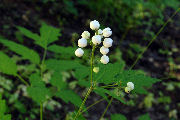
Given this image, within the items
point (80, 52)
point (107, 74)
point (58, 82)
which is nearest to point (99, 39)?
point (80, 52)

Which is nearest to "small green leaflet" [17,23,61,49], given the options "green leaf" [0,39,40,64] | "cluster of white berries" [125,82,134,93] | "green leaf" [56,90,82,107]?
"green leaf" [0,39,40,64]

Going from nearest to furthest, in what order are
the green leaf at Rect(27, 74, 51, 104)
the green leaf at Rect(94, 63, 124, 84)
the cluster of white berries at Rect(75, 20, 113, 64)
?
the cluster of white berries at Rect(75, 20, 113, 64) < the green leaf at Rect(94, 63, 124, 84) < the green leaf at Rect(27, 74, 51, 104)

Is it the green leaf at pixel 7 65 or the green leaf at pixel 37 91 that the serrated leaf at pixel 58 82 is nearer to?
the green leaf at pixel 37 91

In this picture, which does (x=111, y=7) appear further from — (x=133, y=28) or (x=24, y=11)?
(x=24, y=11)

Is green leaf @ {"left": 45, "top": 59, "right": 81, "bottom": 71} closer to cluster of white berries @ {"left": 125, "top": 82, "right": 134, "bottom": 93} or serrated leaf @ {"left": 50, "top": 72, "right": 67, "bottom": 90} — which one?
serrated leaf @ {"left": 50, "top": 72, "right": 67, "bottom": 90}

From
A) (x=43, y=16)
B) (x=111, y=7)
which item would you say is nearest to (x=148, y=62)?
(x=111, y=7)

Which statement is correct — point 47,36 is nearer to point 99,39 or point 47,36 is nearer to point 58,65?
point 58,65

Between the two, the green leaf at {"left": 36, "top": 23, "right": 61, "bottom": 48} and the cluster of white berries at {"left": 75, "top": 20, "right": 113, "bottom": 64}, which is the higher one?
the green leaf at {"left": 36, "top": 23, "right": 61, "bottom": 48}
